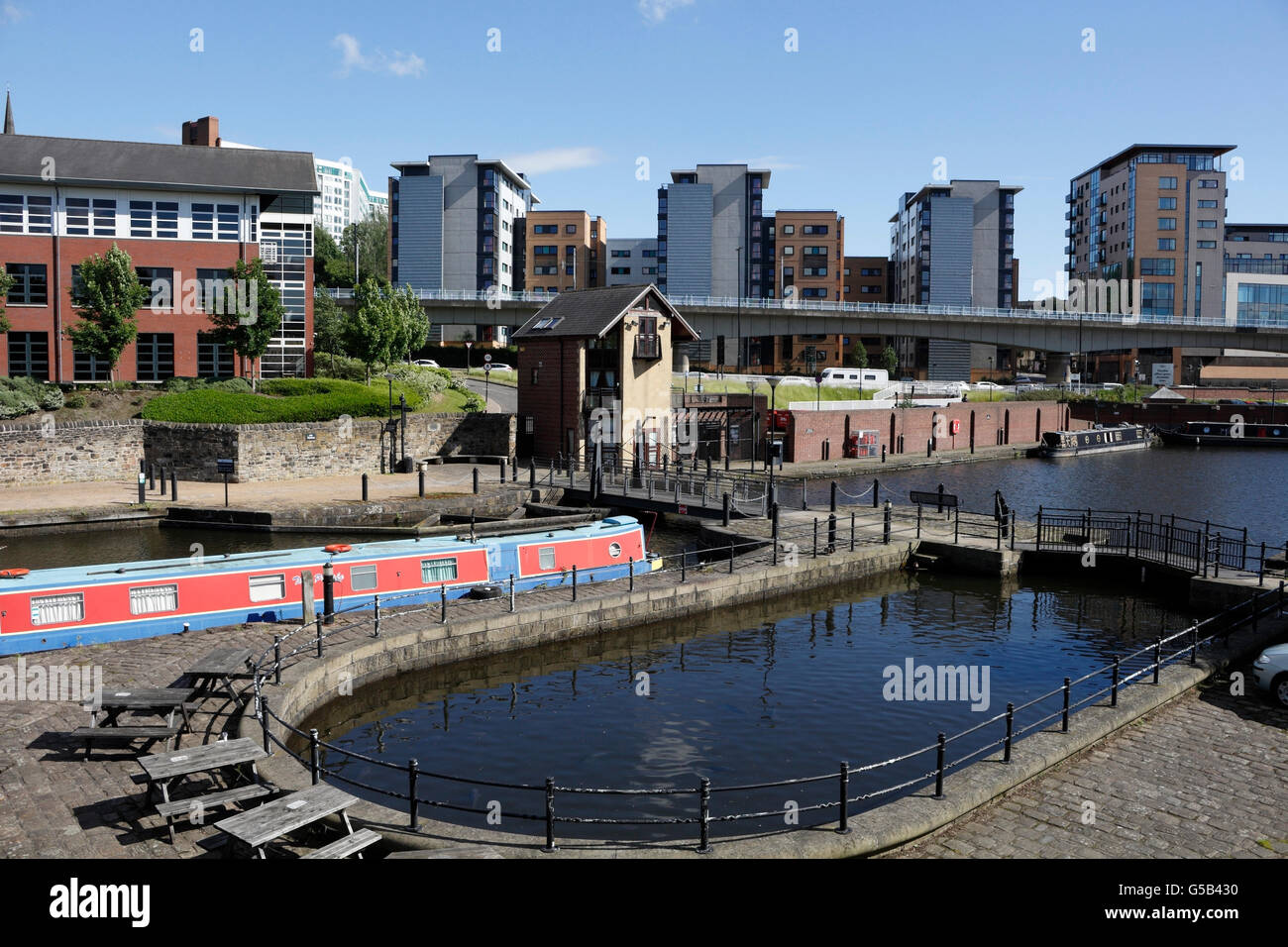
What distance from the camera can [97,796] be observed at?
12.2 meters

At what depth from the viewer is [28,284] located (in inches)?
1998

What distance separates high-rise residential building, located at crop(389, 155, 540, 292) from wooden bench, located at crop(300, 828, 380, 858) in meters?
108

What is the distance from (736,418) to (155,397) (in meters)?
29.4

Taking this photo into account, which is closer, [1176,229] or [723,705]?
[723,705]

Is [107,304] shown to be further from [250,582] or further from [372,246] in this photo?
[372,246]

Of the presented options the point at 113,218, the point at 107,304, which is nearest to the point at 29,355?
the point at 107,304

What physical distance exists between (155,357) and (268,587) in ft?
120

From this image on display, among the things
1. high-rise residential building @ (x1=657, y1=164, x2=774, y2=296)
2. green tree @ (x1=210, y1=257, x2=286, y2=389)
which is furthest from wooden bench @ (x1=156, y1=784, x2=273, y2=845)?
high-rise residential building @ (x1=657, y1=164, x2=774, y2=296)

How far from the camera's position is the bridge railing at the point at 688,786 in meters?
11.6

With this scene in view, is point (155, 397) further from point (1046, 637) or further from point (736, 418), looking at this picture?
point (1046, 637)

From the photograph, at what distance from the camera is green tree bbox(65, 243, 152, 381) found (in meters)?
46.7

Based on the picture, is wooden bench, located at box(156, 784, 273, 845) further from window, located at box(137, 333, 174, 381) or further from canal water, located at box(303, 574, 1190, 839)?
window, located at box(137, 333, 174, 381)
